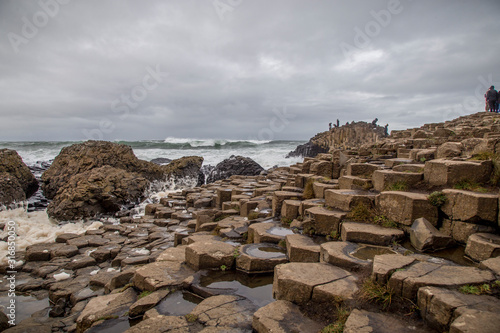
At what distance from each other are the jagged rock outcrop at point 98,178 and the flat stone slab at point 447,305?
424 inches

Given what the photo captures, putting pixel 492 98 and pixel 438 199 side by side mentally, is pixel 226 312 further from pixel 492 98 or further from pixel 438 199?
pixel 492 98

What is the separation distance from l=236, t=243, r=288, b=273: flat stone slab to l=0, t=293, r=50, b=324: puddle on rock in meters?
3.48

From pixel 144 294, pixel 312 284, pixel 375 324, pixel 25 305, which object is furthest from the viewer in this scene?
pixel 25 305

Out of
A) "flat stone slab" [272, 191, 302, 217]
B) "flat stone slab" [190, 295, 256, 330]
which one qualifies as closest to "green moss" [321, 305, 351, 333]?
"flat stone slab" [190, 295, 256, 330]

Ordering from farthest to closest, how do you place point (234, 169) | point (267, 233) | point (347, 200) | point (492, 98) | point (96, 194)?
point (492, 98)
point (234, 169)
point (96, 194)
point (267, 233)
point (347, 200)

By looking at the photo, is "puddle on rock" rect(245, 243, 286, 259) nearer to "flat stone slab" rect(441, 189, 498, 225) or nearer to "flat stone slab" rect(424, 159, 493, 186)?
"flat stone slab" rect(441, 189, 498, 225)

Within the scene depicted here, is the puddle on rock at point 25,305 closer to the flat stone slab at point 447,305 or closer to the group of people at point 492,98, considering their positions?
the flat stone slab at point 447,305

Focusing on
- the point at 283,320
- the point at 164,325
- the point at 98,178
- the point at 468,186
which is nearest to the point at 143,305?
the point at 164,325

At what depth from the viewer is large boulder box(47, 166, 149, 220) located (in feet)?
33.2

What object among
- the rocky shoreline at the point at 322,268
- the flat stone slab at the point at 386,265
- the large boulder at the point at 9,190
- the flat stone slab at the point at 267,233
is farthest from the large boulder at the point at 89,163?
the flat stone slab at the point at 386,265

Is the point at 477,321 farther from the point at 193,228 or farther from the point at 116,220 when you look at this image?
the point at 116,220

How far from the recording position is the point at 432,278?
2.76 metres

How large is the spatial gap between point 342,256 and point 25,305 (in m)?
5.31

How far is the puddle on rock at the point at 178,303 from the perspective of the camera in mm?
3320
